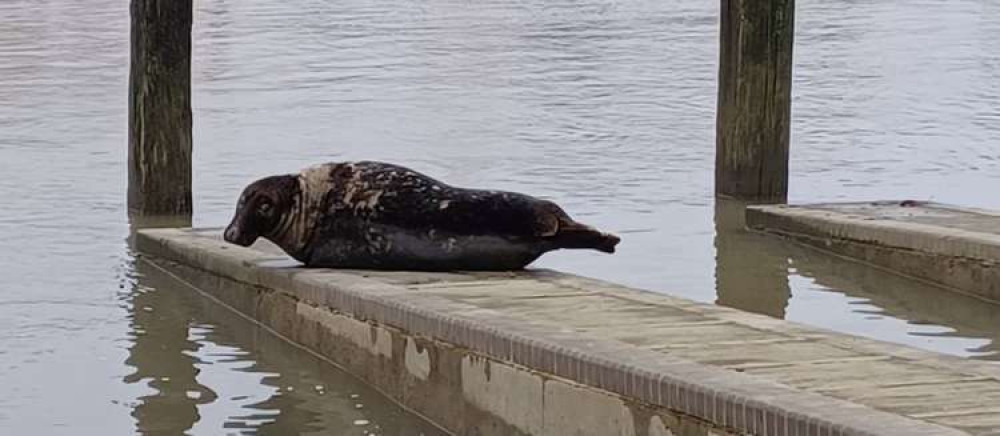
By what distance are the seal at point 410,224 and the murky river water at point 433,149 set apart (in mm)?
449

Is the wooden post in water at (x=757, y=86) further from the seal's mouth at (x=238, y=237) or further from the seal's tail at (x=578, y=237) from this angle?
the seal's mouth at (x=238, y=237)

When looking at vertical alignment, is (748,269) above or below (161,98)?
below

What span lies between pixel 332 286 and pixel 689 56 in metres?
14.8

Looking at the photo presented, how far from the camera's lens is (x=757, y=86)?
11.4m

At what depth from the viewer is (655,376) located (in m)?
5.46

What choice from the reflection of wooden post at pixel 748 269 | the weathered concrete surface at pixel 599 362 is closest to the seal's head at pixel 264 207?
the weathered concrete surface at pixel 599 362

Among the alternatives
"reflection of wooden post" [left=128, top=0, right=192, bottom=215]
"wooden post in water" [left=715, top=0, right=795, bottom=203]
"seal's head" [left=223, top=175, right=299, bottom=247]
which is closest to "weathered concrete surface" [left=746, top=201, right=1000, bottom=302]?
"wooden post in water" [left=715, top=0, right=795, bottom=203]

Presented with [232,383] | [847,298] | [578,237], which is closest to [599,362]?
[232,383]

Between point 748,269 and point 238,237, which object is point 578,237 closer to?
point 238,237

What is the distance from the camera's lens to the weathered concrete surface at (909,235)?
879cm

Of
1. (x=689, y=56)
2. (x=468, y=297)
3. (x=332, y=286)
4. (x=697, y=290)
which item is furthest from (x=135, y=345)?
(x=689, y=56)

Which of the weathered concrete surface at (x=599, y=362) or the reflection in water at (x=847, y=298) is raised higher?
the weathered concrete surface at (x=599, y=362)

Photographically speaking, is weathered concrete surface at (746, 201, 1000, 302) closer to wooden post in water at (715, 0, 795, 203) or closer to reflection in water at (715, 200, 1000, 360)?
reflection in water at (715, 200, 1000, 360)

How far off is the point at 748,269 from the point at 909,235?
84 cm
